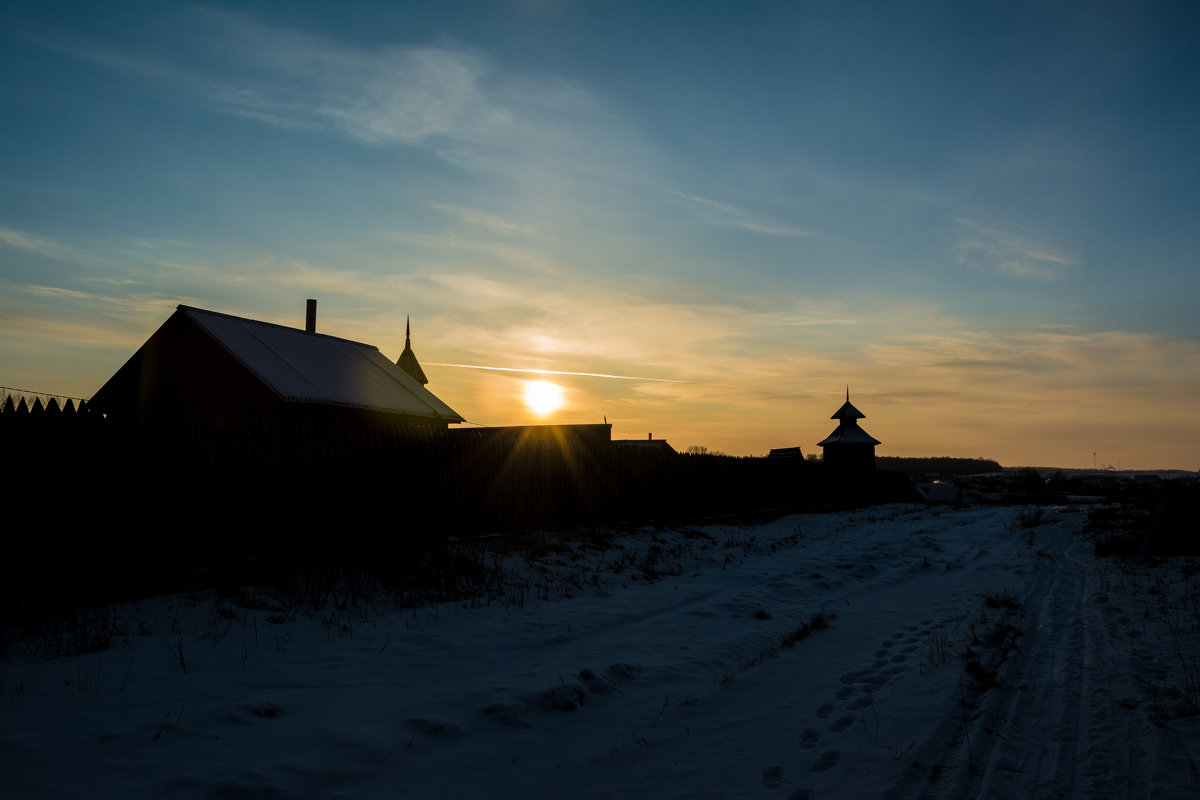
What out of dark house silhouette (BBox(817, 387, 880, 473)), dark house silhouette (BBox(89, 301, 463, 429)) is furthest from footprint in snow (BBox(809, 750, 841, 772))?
dark house silhouette (BBox(817, 387, 880, 473))

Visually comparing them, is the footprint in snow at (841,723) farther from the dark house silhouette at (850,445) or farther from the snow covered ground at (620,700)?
the dark house silhouette at (850,445)

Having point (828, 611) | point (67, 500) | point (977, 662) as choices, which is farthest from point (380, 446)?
point (977, 662)

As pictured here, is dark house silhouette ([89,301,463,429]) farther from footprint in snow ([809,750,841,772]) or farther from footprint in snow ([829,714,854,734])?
footprint in snow ([809,750,841,772])

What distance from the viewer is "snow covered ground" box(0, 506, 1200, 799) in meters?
3.95

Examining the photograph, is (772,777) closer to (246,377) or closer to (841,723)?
(841,723)

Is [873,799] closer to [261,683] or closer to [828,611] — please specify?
[261,683]

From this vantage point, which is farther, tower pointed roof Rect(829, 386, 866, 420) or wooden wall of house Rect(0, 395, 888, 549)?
tower pointed roof Rect(829, 386, 866, 420)

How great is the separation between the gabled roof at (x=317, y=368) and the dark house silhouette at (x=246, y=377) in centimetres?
4

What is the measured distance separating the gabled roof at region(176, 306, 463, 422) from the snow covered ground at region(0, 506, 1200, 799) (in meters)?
11.7

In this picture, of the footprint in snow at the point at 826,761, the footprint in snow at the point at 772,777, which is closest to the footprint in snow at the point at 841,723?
the footprint in snow at the point at 826,761

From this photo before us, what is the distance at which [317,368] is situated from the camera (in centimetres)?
2098

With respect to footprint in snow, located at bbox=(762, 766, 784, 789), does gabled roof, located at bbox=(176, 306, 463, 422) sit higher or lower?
higher

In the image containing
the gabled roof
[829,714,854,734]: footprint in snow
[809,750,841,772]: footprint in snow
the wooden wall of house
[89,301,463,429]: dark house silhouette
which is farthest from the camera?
the gabled roof

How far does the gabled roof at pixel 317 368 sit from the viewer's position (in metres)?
18.9
